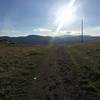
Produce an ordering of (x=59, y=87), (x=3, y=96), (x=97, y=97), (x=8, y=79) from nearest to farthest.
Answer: (x=97, y=97), (x=3, y=96), (x=59, y=87), (x=8, y=79)

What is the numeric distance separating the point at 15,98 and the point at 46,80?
3172 millimetres

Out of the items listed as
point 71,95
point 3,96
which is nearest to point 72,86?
point 71,95

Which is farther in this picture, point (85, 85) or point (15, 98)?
point (85, 85)

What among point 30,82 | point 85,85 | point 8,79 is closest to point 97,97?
point 85,85

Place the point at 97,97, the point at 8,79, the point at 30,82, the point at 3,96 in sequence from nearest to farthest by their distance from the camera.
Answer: the point at 97,97 < the point at 3,96 < the point at 30,82 < the point at 8,79

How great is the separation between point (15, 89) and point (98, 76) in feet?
16.8

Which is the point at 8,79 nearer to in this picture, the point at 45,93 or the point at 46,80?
the point at 46,80

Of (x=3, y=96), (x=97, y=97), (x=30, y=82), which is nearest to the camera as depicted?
(x=97, y=97)

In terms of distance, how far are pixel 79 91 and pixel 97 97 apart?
3.36 ft

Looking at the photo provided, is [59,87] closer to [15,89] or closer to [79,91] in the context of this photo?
[79,91]

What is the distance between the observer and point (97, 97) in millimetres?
8180

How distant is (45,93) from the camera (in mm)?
8820

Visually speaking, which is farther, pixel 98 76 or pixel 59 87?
pixel 98 76

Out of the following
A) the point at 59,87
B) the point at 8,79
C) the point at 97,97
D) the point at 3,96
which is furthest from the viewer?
the point at 8,79
